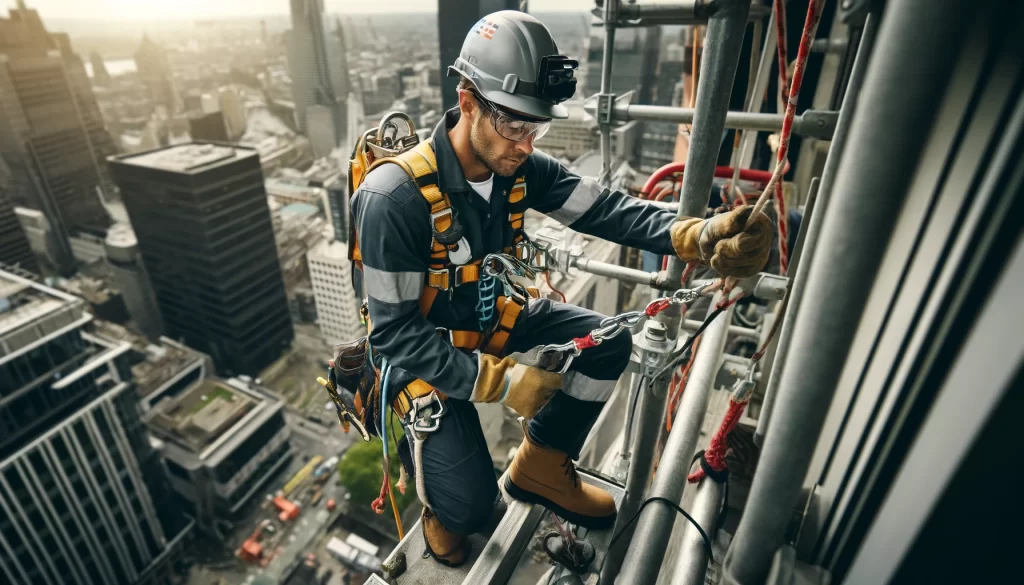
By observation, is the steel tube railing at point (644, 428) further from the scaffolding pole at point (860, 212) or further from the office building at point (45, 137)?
the office building at point (45, 137)

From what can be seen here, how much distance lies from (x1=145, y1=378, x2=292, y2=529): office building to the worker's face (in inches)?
1018

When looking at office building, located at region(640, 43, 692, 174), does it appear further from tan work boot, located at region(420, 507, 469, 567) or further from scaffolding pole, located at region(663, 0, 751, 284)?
tan work boot, located at region(420, 507, 469, 567)

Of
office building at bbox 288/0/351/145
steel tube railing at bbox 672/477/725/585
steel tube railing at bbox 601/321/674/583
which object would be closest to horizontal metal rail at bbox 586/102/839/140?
steel tube railing at bbox 601/321/674/583

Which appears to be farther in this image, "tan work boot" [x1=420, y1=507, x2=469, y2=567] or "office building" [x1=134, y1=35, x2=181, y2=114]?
"office building" [x1=134, y1=35, x2=181, y2=114]

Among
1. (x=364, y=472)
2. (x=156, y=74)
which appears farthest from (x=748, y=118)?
(x=156, y=74)

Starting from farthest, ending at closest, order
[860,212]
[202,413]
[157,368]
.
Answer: [157,368] < [202,413] < [860,212]

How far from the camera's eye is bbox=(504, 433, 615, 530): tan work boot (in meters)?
3.10

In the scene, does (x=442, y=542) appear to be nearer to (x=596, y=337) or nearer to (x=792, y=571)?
(x=596, y=337)

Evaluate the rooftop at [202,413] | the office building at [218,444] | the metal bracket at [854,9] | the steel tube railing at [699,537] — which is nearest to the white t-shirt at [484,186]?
the metal bracket at [854,9]

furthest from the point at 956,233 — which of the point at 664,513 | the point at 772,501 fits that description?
the point at 664,513

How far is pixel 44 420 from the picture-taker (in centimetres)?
1933

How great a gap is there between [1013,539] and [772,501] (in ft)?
2.25

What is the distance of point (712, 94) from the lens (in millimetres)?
2383

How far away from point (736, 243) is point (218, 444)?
89.7 ft
